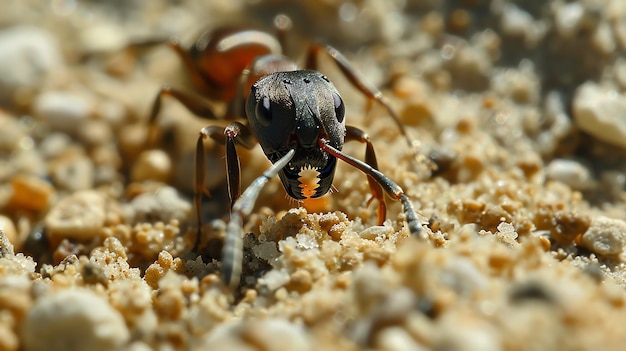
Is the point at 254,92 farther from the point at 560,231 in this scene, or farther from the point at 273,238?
the point at 560,231

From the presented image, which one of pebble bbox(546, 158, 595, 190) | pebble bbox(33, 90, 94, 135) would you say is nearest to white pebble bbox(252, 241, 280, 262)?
pebble bbox(546, 158, 595, 190)

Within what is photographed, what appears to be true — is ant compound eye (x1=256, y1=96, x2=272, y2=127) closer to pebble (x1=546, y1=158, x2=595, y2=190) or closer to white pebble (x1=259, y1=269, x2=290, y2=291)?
white pebble (x1=259, y1=269, x2=290, y2=291)

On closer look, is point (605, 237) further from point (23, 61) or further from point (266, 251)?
point (23, 61)

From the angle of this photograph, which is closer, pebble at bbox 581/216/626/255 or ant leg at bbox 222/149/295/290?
ant leg at bbox 222/149/295/290

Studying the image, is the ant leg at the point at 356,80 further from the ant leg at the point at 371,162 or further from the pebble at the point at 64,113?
the pebble at the point at 64,113

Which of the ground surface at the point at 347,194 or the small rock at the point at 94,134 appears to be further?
the small rock at the point at 94,134

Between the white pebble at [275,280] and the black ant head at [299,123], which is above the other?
the black ant head at [299,123]

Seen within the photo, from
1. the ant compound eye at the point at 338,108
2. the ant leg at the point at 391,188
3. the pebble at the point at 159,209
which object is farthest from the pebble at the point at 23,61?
the ant leg at the point at 391,188
